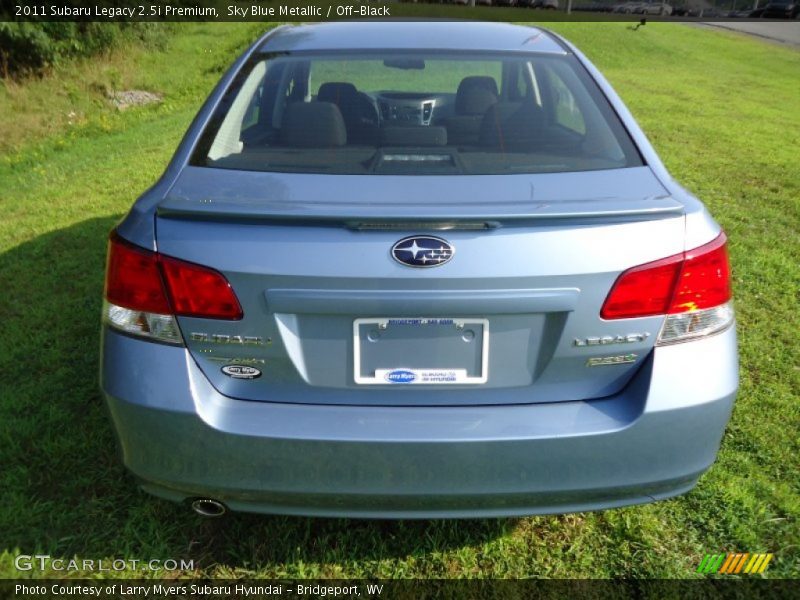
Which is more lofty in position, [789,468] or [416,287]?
[416,287]

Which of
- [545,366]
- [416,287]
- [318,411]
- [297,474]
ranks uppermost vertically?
[416,287]

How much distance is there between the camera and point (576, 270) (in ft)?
5.85

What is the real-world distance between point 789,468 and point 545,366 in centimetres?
164

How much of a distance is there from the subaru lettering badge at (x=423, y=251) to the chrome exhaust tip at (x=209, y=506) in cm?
90

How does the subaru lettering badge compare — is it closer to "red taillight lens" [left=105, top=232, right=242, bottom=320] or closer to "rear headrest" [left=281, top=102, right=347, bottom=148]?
"red taillight lens" [left=105, top=232, right=242, bottom=320]

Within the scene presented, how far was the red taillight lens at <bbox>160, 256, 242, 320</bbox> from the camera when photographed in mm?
1816

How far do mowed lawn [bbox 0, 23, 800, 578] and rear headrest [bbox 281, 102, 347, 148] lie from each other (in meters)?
1.36

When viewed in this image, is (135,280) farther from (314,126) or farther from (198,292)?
(314,126)

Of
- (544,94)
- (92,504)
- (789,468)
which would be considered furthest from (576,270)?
(92,504)

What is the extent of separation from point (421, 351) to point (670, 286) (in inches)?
27.3

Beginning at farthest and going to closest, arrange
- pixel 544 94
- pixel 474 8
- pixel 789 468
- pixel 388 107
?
pixel 474 8, pixel 388 107, pixel 544 94, pixel 789 468

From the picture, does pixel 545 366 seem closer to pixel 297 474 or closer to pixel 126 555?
pixel 297 474

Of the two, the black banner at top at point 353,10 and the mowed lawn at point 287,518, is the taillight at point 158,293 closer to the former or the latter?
the mowed lawn at point 287,518

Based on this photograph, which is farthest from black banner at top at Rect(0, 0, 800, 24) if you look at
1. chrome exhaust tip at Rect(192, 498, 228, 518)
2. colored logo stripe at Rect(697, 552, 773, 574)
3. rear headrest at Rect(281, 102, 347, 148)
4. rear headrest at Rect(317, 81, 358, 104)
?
colored logo stripe at Rect(697, 552, 773, 574)
